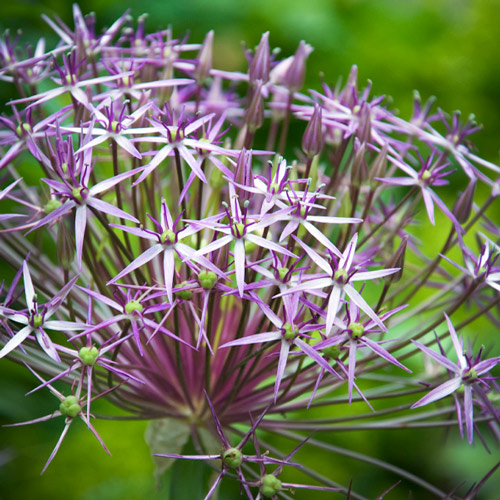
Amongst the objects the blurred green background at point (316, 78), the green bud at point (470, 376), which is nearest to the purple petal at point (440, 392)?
the green bud at point (470, 376)

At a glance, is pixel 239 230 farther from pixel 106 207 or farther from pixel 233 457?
pixel 233 457

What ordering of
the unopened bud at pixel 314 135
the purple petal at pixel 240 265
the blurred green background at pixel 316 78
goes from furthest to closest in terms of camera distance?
1. the blurred green background at pixel 316 78
2. the unopened bud at pixel 314 135
3. the purple petal at pixel 240 265

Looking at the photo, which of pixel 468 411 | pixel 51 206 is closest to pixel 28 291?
pixel 51 206

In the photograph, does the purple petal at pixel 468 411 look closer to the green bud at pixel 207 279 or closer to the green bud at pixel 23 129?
the green bud at pixel 207 279

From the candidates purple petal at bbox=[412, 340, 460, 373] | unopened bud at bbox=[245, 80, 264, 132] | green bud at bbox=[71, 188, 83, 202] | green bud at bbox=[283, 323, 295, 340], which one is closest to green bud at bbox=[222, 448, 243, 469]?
green bud at bbox=[283, 323, 295, 340]

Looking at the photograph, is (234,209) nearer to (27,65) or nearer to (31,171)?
(27,65)

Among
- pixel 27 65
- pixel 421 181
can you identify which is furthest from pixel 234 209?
pixel 27 65
